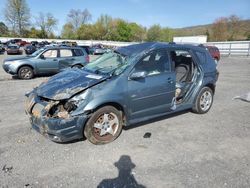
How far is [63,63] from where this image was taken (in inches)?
483

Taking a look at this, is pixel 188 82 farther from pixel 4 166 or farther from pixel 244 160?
pixel 4 166

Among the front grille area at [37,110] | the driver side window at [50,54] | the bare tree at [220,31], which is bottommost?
the front grille area at [37,110]

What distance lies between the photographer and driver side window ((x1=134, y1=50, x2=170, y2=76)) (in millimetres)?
4793

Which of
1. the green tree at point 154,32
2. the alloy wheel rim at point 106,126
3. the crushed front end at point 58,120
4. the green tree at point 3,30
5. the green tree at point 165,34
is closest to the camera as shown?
the crushed front end at point 58,120

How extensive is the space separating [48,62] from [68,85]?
8285 mm

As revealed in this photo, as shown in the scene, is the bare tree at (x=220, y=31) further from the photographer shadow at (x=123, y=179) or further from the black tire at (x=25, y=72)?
the photographer shadow at (x=123, y=179)

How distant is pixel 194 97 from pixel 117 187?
138 inches

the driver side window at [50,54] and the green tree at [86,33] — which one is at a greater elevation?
the green tree at [86,33]

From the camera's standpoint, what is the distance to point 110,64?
16.7 feet

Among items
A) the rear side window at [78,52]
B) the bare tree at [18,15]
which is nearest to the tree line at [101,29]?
the bare tree at [18,15]

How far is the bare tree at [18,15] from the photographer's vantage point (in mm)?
68294

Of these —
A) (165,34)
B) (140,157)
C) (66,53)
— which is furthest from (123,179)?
(165,34)

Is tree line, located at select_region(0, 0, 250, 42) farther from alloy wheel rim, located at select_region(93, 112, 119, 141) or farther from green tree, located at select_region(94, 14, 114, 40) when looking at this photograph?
alloy wheel rim, located at select_region(93, 112, 119, 141)

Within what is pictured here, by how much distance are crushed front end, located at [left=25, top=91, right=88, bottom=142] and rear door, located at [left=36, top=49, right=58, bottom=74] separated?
8.22 m
